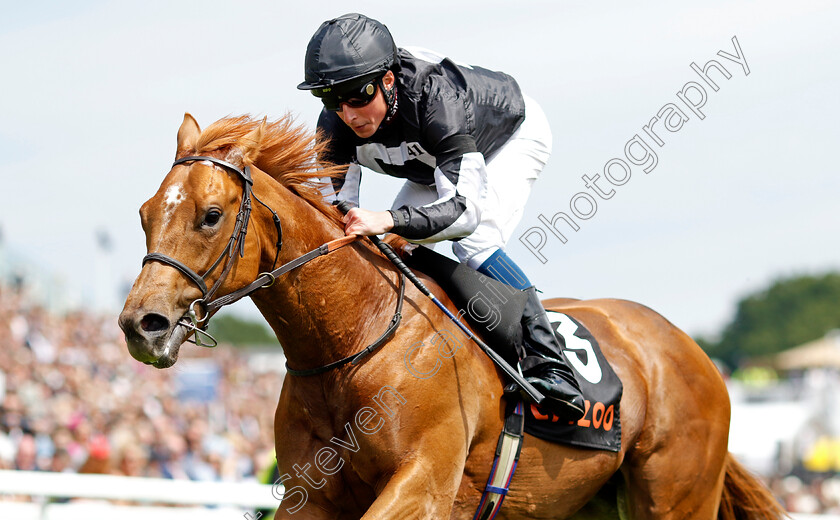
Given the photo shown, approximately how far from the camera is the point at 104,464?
8445 mm

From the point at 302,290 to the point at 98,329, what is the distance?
Answer: 22988mm

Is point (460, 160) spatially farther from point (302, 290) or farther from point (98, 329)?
point (98, 329)

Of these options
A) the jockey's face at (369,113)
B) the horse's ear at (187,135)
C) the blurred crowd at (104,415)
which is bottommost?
the blurred crowd at (104,415)

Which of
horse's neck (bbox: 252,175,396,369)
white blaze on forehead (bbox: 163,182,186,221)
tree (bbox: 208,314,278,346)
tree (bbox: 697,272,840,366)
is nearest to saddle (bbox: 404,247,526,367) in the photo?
horse's neck (bbox: 252,175,396,369)

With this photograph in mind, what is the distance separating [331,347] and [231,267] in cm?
56

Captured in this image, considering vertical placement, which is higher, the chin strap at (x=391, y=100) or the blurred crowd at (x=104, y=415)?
the chin strap at (x=391, y=100)

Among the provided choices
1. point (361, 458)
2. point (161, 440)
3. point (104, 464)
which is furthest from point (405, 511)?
point (161, 440)

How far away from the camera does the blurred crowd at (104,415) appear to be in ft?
31.5

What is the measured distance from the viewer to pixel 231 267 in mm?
3137

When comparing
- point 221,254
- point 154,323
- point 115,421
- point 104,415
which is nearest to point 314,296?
point 221,254

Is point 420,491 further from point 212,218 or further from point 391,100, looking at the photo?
point 391,100

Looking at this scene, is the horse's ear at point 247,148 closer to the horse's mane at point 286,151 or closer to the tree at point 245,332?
the horse's mane at point 286,151

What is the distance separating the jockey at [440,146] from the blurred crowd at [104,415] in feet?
3.94

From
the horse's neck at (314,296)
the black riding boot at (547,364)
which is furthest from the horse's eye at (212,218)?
the black riding boot at (547,364)
